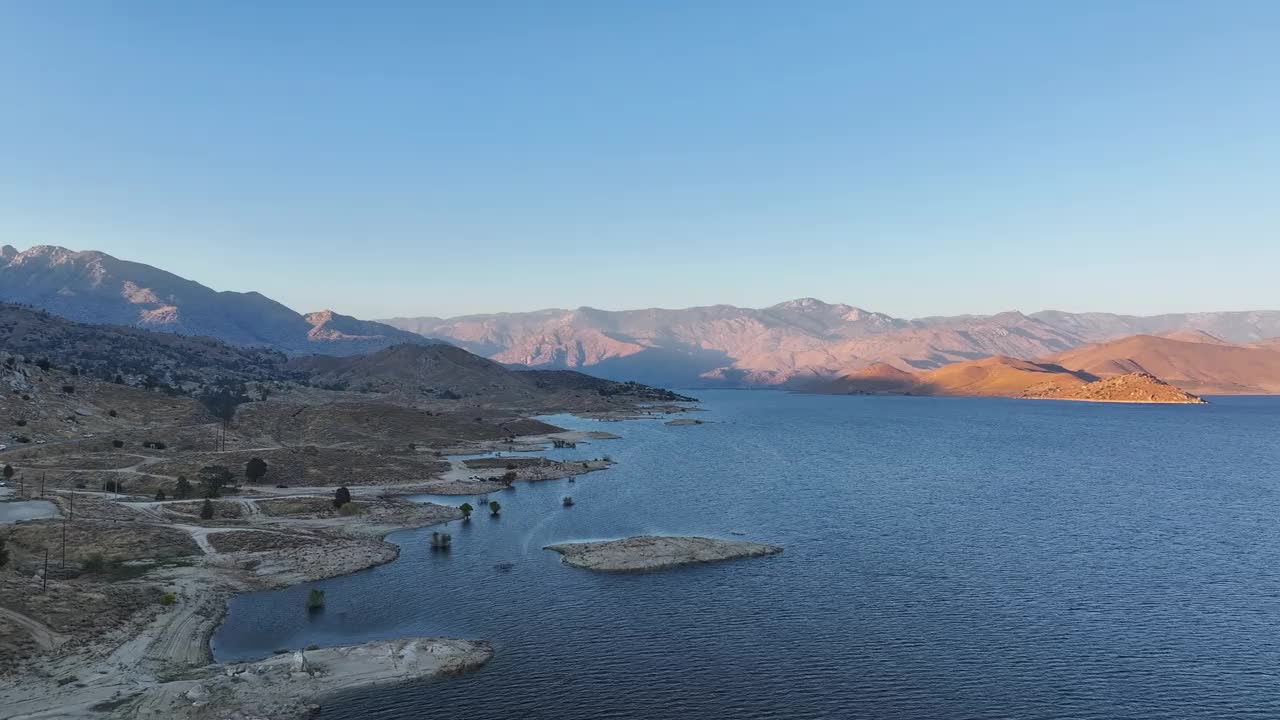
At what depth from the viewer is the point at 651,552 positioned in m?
85.9

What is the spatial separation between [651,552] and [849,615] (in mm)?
26802

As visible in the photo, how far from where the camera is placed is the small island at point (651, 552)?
82.2 metres

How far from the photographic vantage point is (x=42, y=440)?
146 m

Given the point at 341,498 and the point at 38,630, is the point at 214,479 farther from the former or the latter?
the point at 38,630

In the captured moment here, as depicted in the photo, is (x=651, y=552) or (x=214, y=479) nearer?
(x=651, y=552)

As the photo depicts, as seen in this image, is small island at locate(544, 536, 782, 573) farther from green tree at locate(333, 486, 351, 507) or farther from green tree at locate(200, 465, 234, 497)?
green tree at locate(200, 465, 234, 497)

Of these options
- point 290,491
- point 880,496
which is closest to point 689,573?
point 880,496

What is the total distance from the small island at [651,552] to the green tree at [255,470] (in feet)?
226

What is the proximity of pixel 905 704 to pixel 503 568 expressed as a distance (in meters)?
47.5

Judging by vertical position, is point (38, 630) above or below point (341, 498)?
below

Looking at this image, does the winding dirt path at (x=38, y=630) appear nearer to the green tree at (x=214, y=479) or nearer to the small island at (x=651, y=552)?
the small island at (x=651, y=552)

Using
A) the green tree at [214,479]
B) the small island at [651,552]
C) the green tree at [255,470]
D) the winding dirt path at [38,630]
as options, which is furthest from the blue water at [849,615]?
the green tree at [255,470]

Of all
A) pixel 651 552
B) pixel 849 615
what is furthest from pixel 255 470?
pixel 849 615

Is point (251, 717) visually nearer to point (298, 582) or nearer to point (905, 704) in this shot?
point (298, 582)
